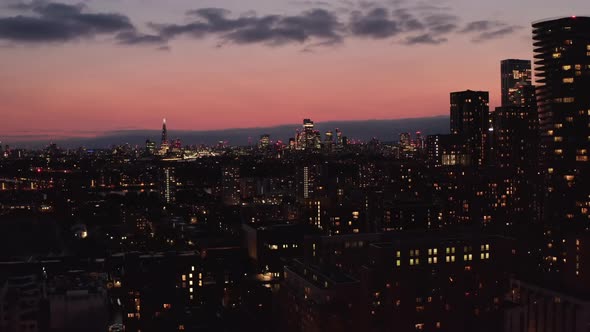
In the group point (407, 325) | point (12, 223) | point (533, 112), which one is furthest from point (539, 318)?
point (533, 112)

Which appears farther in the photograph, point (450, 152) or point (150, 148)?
point (150, 148)

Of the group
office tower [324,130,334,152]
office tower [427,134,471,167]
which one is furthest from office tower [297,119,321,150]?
office tower [427,134,471,167]

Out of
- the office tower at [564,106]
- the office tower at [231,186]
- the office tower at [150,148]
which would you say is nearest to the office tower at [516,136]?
the office tower at [564,106]

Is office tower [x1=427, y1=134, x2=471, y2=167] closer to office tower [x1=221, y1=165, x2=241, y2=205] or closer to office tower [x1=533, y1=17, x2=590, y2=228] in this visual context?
office tower [x1=221, y1=165, x2=241, y2=205]

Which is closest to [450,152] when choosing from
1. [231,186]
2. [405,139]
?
[231,186]

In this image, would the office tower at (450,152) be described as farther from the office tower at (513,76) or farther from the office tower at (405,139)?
the office tower at (405,139)

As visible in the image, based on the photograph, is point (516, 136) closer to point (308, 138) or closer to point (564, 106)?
point (564, 106)
